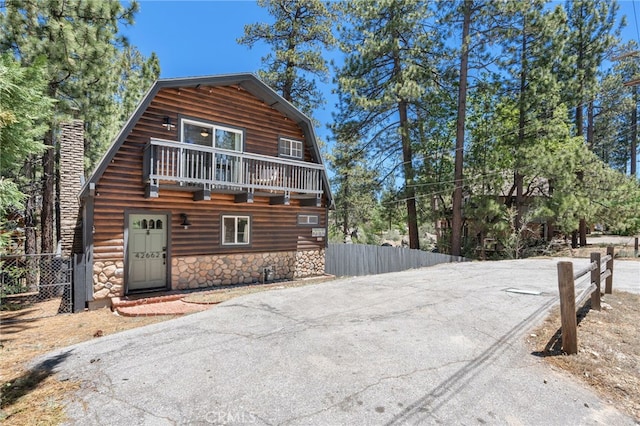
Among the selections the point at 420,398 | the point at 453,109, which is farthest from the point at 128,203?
the point at 453,109

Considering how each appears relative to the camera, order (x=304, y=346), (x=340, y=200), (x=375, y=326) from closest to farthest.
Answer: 1. (x=304, y=346)
2. (x=375, y=326)
3. (x=340, y=200)

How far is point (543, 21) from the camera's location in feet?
51.2

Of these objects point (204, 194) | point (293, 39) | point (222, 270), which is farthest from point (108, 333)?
point (293, 39)

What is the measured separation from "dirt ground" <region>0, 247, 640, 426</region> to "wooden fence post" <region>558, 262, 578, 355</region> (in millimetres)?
156

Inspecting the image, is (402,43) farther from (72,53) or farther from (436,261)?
(72,53)

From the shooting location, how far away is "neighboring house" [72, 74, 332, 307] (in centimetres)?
843

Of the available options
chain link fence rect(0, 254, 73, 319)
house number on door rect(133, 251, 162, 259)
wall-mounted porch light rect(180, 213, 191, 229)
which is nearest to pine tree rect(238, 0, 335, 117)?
wall-mounted porch light rect(180, 213, 191, 229)

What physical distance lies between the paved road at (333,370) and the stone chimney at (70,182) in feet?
19.5

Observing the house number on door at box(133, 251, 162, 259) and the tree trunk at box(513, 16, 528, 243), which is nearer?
the house number on door at box(133, 251, 162, 259)

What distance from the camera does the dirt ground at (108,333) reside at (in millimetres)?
3361

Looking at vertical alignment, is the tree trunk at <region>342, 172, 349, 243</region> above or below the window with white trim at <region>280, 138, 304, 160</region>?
below

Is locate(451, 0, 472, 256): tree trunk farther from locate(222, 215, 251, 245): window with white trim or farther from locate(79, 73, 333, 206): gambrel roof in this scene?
locate(222, 215, 251, 245): window with white trim

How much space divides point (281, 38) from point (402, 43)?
6.56 meters

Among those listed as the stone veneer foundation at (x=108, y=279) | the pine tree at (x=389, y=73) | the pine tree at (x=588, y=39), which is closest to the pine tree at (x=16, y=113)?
the stone veneer foundation at (x=108, y=279)
